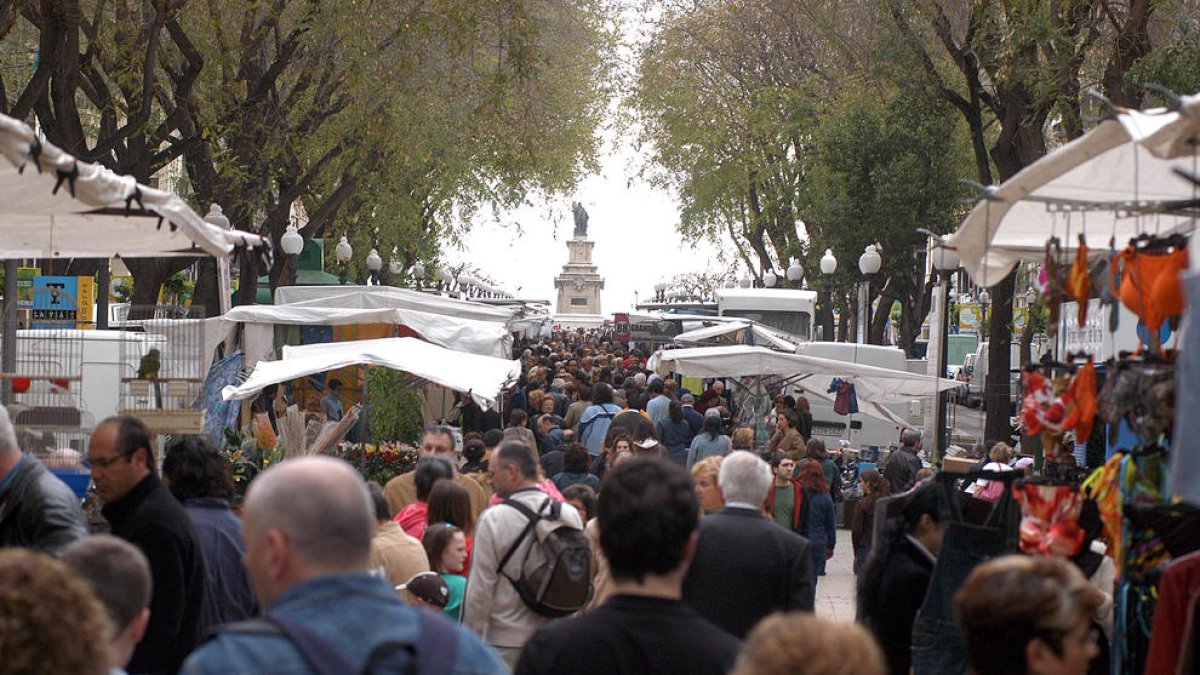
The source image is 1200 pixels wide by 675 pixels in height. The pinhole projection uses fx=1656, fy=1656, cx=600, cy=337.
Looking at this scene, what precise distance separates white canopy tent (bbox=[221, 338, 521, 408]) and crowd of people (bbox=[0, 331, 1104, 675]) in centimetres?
273

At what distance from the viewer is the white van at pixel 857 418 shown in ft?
83.4

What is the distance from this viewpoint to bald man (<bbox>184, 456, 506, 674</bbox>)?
3252 millimetres

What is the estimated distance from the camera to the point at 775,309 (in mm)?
37250

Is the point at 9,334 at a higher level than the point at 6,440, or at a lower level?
higher

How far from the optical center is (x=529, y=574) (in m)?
7.27

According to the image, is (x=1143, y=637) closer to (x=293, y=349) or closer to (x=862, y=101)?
(x=293, y=349)

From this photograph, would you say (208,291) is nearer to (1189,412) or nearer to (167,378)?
(167,378)

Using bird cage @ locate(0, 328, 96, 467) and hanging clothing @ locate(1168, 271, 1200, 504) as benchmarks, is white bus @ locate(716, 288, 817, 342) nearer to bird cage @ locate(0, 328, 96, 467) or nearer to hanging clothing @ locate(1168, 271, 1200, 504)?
bird cage @ locate(0, 328, 96, 467)

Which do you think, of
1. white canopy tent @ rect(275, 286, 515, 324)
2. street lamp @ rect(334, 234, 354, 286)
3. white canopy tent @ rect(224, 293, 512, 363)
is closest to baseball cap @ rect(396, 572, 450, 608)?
white canopy tent @ rect(224, 293, 512, 363)

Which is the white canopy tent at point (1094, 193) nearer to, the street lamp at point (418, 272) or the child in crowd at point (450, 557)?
the child in crowd at point (450, 557)

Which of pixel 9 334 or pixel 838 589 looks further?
pixel 838 589

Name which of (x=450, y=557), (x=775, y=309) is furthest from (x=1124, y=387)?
(x=775, y=309)

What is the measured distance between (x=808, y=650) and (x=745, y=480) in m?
3.33

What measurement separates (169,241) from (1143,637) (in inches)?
220
